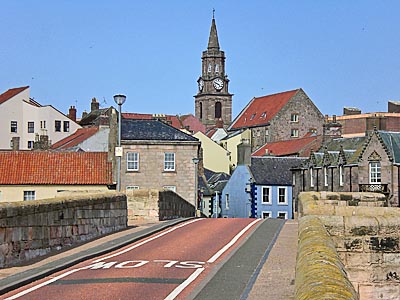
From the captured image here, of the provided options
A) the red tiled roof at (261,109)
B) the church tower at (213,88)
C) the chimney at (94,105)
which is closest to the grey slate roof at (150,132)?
the chimney at (94,105)

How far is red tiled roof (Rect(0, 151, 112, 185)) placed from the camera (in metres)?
49.2

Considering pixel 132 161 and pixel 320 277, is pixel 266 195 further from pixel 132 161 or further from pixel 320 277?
pixel 320 277

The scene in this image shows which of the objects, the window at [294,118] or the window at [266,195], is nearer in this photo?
the window at [266,195]

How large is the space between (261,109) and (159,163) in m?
75.3

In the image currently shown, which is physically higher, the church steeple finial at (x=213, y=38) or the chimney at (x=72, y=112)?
the church steeple finial at (x=213, y=38)

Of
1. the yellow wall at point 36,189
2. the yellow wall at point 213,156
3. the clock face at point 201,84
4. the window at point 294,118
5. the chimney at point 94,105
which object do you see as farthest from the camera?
the clock face at point 201,84

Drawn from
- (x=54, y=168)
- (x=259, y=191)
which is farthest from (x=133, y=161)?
(x=259, y=191)

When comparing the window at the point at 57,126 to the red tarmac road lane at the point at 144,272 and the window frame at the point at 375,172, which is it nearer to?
the window frame at the point at 375,172

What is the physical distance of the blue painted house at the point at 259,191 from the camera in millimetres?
70688

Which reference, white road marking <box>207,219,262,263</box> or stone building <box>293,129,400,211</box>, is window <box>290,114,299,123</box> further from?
white road marking <box>207,219,262,263</box>

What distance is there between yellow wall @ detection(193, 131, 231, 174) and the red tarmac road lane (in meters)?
71.3

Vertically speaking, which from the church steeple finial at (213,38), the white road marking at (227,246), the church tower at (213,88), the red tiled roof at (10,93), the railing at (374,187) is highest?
the church steeple finial at (213,38)

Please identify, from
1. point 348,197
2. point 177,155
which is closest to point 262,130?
point 177,155

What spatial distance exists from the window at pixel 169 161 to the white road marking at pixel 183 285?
37.2 metres
